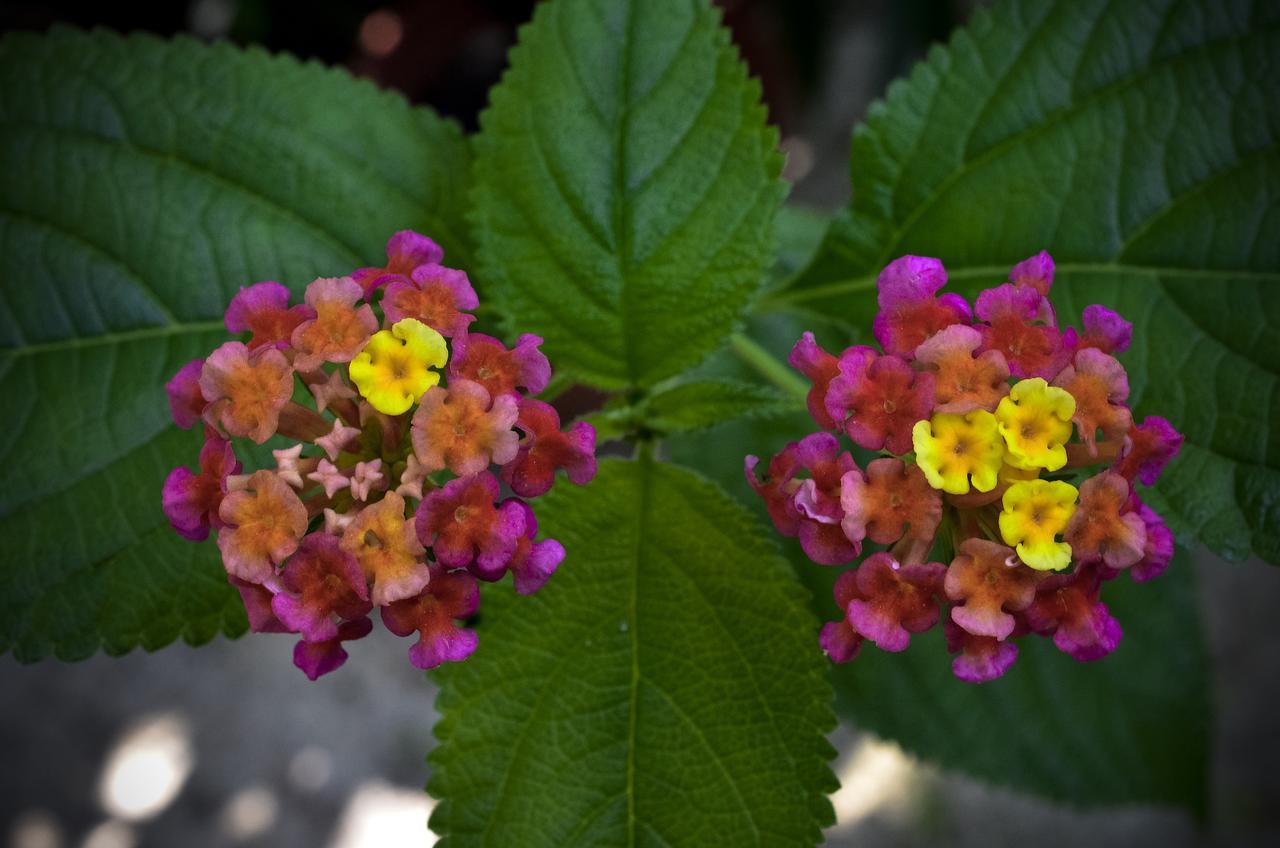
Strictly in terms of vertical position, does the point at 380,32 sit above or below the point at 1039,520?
above

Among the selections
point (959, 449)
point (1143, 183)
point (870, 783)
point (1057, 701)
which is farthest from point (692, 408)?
point (870, 783)

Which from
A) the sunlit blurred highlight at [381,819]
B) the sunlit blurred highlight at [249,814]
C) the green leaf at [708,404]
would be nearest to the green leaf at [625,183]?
the green leaf at [708,404]

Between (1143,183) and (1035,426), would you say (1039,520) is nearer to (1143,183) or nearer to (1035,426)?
(1035,426)

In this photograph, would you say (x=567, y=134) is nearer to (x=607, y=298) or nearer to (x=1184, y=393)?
(x=607, y=298)

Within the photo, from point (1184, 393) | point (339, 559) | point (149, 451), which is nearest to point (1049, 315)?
point (1184, 393)

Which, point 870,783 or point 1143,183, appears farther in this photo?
point 870,783

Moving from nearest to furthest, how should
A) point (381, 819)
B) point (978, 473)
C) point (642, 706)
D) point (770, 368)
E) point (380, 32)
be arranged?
1. point (978, 473)
2. point (642, 706)
3. point (770, 368)
4. point (380, 32)
5. point (381, 819)

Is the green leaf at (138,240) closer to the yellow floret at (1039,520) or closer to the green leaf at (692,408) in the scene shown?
the green leaf at (692,408)
